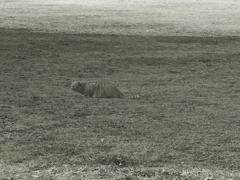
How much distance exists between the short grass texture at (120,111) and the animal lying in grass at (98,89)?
0.36 ft

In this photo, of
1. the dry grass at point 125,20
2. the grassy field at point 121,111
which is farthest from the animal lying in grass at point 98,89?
the dry grass at point 125,20

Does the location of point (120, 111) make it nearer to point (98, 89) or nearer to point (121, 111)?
point (121, 111)

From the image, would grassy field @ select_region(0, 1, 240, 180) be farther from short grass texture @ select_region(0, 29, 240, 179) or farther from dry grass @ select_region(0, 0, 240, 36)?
dry grass @ select_region(0, 0, 240, 36)

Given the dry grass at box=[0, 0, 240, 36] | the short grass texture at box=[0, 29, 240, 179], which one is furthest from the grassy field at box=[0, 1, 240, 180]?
the dry grass at box=[0, 0, 240, 36]

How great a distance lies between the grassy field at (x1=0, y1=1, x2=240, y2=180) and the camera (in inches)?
207

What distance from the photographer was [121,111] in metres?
7.54

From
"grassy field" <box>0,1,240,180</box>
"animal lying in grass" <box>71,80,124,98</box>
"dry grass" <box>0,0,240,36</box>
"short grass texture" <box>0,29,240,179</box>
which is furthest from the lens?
"dry grass" <box>0,0,240,36</box>

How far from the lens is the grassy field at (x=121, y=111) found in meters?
5.26

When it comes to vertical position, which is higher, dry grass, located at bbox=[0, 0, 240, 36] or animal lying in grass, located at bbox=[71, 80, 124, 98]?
animal lying in grass, located at bbox=[71, 80, 124, 98]

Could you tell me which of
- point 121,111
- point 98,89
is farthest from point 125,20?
point 121,111

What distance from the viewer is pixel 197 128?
6695 mm

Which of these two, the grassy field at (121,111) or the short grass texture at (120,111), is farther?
the short grass texture at (120,111)

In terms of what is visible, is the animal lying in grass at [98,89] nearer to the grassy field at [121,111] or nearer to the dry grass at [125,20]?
the grassy field at [121,111]

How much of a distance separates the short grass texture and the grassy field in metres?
0.01
